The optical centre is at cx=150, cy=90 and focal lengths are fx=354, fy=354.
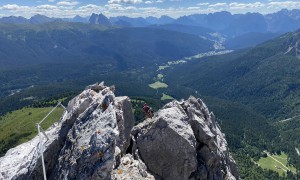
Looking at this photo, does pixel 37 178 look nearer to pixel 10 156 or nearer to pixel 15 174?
pixel 15 174

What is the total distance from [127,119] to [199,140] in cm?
864

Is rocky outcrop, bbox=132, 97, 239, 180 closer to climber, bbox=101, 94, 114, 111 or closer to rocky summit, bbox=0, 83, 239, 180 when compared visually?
rocky summit, bbox=0, 83, 239, 180

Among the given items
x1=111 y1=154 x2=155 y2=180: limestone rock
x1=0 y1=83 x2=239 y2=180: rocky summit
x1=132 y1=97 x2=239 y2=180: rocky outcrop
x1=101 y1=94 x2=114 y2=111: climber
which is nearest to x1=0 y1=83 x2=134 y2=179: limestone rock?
x1=0 y1=83 x2=239 y2=180: rocky summit

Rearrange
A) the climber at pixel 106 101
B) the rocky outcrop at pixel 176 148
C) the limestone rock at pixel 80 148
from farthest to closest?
the rocky outcrop at pixel 176 148, the climber at pixel 106 101, the limestone rock at pixel 80 148

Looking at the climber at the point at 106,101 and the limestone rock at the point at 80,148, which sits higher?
the climber at the point at 106,101

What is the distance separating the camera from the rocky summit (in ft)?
87.6

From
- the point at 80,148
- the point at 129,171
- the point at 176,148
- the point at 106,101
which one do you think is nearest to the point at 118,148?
the point at 129,171

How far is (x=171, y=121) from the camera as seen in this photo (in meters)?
36.1

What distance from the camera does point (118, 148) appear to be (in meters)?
31.2

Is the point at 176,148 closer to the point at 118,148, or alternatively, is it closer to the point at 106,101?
the point at 118,148

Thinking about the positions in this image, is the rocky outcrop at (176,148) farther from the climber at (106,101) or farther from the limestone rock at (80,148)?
the climber at (106,101)

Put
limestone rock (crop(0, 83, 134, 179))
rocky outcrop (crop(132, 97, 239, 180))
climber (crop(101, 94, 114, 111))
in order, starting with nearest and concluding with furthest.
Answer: limestone rock (crop(0, 83, 134, 179)) → climber (crop(101, 94, 114, 111)) → rocky outcrop (crop(132, 97, 239, 180))

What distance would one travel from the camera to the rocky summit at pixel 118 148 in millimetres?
26703

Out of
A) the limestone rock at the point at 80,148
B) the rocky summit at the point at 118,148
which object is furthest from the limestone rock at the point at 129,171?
the limestone rock at the point at 80,148
